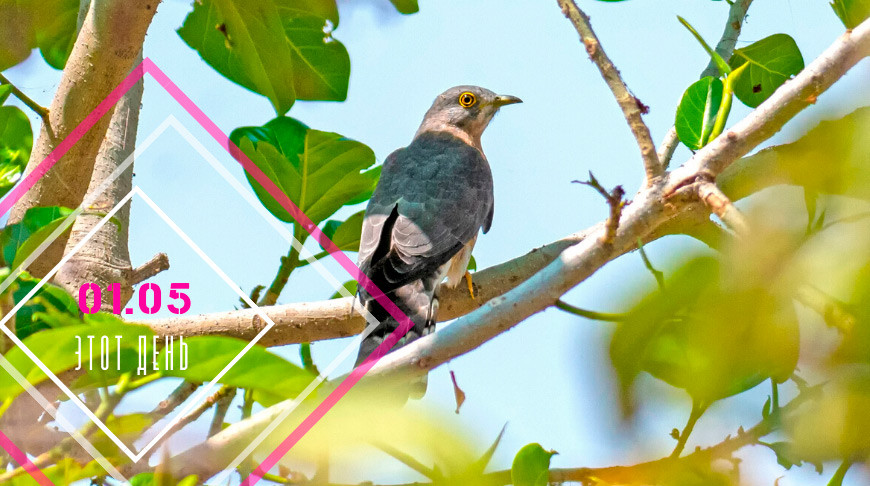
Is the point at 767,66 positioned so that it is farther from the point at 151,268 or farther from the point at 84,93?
the point at 84,93

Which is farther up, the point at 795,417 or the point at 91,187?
the point at 91,187

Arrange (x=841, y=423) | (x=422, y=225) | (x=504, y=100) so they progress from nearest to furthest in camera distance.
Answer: (x=841, y=423) → (x=422, y=225) → (x=504, y=100)

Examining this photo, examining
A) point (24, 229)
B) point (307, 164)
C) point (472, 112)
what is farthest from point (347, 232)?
point (472, 112)

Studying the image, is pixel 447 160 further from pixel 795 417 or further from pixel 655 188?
pixel 795 417

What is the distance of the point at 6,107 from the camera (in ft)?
8.01

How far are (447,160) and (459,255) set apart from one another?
2.96 ft

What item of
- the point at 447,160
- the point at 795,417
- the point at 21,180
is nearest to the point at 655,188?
the point at 795,417

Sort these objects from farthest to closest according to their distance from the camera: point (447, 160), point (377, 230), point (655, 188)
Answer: point (447, 160), point (377, 230), point (655, 188)

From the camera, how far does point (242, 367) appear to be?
0.86 m

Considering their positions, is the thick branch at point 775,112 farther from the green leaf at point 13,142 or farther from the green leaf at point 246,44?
the green leaf at point 13,142

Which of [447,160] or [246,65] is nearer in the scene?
[246,65]

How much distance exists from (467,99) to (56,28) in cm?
290

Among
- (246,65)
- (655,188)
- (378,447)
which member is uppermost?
(246,65)

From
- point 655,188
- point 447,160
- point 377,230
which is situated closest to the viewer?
point 655,188
